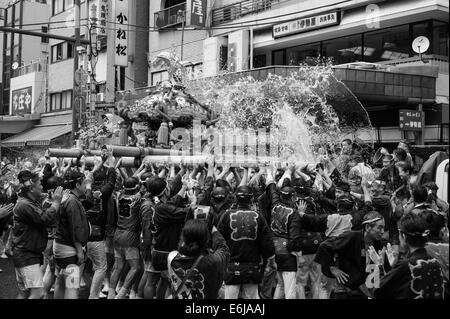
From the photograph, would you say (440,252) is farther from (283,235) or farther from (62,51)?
(62,51)

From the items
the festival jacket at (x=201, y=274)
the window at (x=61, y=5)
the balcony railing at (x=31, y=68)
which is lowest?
the festival jacket at (x=201, y=274)

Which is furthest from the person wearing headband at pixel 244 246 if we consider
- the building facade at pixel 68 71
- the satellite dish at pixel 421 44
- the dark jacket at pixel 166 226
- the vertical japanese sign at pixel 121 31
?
the vertical japanese sign at pixel 121 31

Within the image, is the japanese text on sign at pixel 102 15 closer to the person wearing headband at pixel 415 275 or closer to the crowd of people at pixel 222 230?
the crowd of people at pixel 222 230

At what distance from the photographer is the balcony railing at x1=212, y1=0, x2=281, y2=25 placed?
72.2 ft

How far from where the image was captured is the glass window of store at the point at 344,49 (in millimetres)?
19422

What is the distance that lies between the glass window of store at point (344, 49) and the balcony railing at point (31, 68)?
2220 centimetres

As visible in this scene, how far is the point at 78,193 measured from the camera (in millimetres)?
6738

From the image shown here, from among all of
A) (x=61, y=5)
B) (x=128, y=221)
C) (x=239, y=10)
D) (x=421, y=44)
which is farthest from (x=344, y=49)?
(x=61, y=5)

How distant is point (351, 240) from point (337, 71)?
12319 millimetres

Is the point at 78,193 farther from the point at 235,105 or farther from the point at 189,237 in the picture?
the point at 235,105

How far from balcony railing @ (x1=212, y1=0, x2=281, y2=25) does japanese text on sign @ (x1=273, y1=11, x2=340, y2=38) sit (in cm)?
150

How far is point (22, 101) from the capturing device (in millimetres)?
36281

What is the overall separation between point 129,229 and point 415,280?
4.30 meters

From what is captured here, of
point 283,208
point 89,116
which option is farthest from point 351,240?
point 89,116
